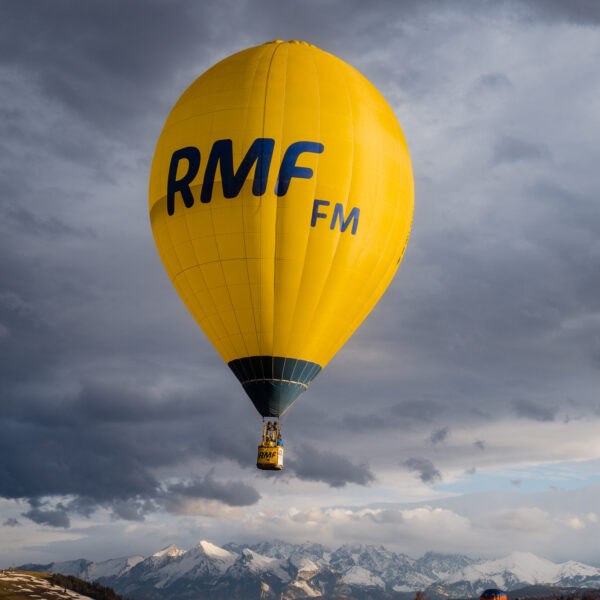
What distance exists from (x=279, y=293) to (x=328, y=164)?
10298 millimetres

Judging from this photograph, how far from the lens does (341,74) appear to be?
228 ft

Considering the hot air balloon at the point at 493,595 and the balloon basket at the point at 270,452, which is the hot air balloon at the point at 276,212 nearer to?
the balloon basket at the point at 270,452

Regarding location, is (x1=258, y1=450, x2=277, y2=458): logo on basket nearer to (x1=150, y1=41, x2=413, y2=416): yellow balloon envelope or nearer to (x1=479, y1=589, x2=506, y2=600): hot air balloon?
(x1=150, y1=41, x2=413, y2=416): yellow balloon envelope

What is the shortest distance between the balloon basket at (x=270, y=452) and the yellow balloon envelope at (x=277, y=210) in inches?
71.3

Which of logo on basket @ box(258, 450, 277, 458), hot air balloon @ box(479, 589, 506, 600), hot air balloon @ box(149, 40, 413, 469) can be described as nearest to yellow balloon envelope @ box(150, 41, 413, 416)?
hot air balloon @ box(149, 40, 413, 469)

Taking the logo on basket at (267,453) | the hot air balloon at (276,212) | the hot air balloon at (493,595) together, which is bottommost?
the hot air balloon at (493,595)

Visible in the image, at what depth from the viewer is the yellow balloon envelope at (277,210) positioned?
210 ft

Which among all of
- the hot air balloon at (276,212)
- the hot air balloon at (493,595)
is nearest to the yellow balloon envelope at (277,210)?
the hot air balloon at (276,212)

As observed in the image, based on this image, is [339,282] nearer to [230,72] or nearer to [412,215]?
[412,215]

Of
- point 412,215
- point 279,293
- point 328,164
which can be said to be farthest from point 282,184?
point 412,215

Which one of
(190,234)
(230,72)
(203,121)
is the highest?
(230,72)

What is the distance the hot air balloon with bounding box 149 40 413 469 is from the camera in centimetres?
6388

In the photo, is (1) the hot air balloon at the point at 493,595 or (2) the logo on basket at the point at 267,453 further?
(1) the hot air balloon at the point at 493,595

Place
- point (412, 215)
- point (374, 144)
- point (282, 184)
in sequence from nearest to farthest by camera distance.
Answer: point (282, 184)
point (374, 144)
point (412, 215)
